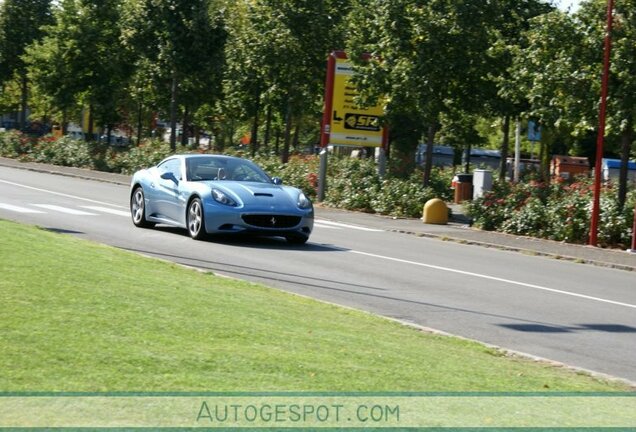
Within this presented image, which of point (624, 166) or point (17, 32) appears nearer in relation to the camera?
point (624, 166)

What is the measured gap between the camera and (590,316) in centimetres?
1275

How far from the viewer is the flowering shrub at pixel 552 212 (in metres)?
24.0

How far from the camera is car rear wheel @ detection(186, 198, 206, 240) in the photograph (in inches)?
757

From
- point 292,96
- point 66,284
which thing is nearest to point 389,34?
point 292,96

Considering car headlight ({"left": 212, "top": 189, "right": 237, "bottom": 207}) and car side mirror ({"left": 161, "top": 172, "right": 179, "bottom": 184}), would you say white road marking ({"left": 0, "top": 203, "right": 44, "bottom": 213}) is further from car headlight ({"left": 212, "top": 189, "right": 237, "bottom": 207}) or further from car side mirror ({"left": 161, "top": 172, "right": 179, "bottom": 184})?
car headlight ({"left": 212, "top": 189, "right": 237, "bottom": 207})

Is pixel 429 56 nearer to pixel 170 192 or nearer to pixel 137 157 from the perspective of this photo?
pixel 170 192

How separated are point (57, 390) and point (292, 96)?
34.6 meters

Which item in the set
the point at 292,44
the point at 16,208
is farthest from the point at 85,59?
the point at 16,208

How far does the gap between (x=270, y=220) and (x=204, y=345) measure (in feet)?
36.2

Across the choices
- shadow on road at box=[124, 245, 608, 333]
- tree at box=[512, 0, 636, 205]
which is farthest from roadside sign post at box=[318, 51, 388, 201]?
shadow on road at box=[124, 245, 608, 333]

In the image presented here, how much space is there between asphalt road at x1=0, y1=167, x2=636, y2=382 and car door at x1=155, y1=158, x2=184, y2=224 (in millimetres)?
435

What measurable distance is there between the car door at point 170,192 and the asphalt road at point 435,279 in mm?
435

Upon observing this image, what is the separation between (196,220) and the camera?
1944 cm

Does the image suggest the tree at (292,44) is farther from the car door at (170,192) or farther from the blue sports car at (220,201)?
the car door at (170,192)
